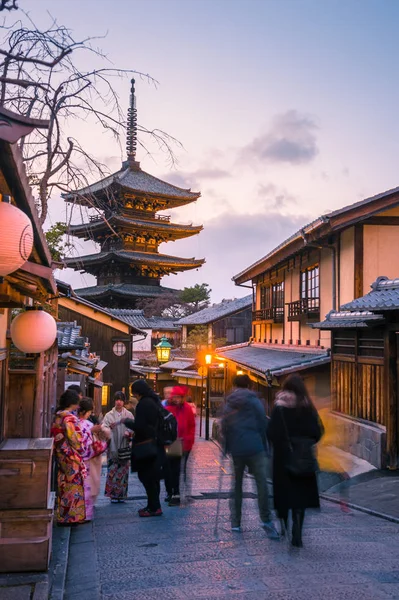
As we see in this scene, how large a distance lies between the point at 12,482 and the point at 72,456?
1.52 meters

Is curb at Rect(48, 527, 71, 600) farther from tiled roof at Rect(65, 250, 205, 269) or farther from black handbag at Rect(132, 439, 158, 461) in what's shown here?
tiled roof at Rect(65, 250, 205, 269)

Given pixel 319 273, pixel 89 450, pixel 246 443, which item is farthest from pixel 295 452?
pixel 319 273

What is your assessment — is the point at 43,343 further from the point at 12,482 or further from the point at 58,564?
the point at 58,564

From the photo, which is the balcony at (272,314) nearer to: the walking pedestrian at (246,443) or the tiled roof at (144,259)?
the walking pedestrian at (246,443)

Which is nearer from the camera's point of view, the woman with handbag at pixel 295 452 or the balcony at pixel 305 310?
the woman with handbag at pixel 295 452

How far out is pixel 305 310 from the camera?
18.7m

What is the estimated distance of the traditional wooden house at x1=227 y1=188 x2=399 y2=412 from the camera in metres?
14.5

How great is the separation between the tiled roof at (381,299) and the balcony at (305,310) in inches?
235

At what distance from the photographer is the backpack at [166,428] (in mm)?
7391

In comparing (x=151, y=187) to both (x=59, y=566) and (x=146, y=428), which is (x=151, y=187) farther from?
(x=59, y=566)

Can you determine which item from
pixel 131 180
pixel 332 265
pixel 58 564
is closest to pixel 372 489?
pixel 58 564

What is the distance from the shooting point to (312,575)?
4.98 meters

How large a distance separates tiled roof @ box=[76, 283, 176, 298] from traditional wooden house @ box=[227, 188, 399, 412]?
22.6m

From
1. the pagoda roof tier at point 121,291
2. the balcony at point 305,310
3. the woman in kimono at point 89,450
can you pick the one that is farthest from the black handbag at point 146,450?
the pagoda roof tier at point 121,291
